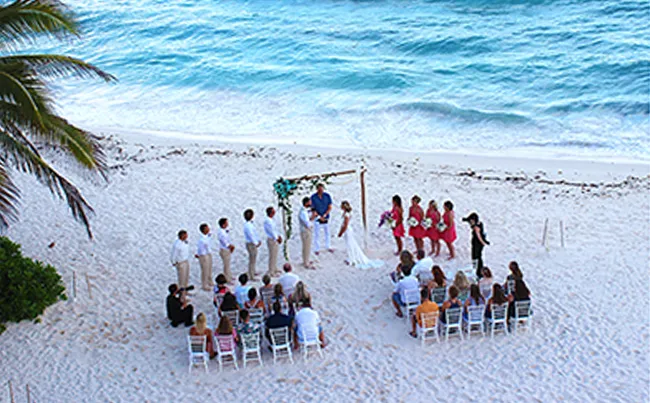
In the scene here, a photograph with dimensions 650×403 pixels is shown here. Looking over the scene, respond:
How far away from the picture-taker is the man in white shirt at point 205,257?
46.1 feet

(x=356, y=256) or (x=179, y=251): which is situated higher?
(x=179, y=251)

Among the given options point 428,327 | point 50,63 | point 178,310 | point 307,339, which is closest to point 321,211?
point 178,310

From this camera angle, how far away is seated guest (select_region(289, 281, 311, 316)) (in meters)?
12.6

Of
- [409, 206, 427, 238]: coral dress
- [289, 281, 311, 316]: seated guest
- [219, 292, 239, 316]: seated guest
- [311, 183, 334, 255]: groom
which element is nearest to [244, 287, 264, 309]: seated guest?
[219, 292, 239, 316]: seated guest

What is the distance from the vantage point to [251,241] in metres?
14.4

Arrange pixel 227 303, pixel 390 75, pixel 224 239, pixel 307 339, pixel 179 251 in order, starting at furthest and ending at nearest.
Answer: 1. pixel 390 75
2. pixel 224 239
3. pixel 179 251
4. pixel 227 303
5. pixel 307 339

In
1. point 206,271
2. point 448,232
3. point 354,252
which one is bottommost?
point 206,271

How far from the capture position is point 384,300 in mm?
13844

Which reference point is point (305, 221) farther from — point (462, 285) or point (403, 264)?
point (462, 285)

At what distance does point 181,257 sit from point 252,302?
205 centimetres

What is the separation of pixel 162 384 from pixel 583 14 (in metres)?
36.4

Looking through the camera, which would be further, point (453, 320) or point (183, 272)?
Result: point (183, 272)

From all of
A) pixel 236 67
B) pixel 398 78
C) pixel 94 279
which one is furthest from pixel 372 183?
pixel 236 67

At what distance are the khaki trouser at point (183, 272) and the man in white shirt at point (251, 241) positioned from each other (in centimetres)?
121
